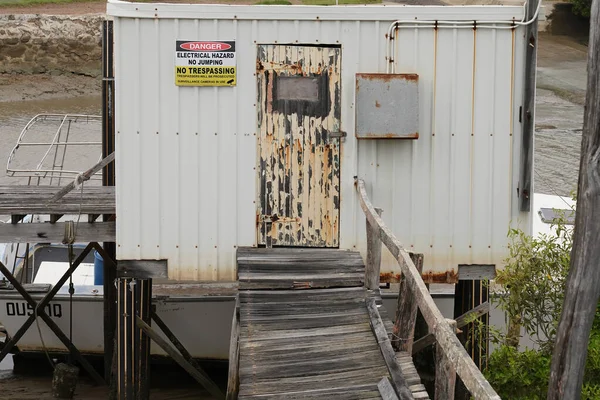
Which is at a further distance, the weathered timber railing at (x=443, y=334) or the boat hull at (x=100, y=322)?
the boat hull at (x=100, y=322)

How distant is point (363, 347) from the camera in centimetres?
819

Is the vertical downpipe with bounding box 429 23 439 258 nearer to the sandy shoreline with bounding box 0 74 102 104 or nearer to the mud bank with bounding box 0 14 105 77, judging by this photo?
the sandy shoreline with bounding box 0 74 102 104

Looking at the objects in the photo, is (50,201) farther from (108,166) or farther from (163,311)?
(163,311)

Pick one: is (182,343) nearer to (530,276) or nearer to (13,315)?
(13,315)

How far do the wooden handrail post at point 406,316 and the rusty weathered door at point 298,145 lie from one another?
8.06 feet

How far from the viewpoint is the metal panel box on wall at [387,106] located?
9945 millimetres

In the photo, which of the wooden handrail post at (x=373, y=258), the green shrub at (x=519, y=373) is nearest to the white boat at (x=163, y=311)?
the wooden handrail post at (x=373, y=258)

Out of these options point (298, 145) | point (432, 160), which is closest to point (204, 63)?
point (298, 145)

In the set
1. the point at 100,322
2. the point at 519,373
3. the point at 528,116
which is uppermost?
the point at 528,116

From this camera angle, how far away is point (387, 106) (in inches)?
392

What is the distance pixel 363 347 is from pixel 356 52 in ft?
10.6

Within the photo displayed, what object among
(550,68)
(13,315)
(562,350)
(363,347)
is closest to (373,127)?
(363,347)

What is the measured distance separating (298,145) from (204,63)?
123cm

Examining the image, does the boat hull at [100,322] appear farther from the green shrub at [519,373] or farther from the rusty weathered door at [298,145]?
the green shrub at [519,373]
